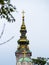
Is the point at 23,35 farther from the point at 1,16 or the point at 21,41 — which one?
the point at 1,16

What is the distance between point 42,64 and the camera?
59.4 metres

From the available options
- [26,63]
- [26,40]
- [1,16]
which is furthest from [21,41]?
[1,16]

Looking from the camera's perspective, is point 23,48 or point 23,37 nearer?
point 23,48

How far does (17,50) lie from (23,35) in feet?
10.8

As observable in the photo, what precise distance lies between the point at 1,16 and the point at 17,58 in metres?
63.7

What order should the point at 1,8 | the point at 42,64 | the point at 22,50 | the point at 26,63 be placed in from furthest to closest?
the point at 22,50 → the point at 26,63 → the point at 42,64 → the point at 1,8

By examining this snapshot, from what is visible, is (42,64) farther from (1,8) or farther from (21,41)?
(1,8)

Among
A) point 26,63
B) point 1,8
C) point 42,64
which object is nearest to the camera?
point 1,8

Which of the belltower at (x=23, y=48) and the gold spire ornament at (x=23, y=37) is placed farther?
the gold spire ornament at (x=23, y=37)

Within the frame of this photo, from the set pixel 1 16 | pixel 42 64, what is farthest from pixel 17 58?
pixel 1 16

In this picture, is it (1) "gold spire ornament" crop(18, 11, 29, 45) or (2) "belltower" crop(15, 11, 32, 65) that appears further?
(1) "gold spire ornament" crop(18, 11, 29, 45)

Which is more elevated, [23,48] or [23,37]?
[23,37]

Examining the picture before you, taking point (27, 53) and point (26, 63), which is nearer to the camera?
point (26, 63)

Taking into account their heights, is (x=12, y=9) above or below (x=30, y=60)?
above
